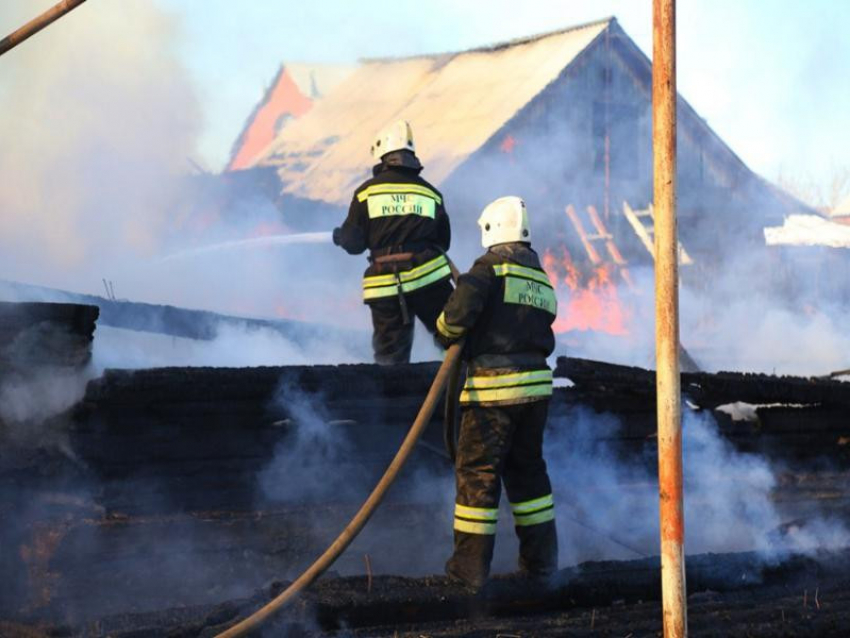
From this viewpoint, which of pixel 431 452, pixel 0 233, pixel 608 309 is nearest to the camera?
pixel 431 452

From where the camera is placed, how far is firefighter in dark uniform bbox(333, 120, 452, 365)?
24.6 ft

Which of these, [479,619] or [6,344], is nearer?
[479,619]

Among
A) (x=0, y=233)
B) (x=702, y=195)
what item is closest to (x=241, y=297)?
(x=0, y=233)

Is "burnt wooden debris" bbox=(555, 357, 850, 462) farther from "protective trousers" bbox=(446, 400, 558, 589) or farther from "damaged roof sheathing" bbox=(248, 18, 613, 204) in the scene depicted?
"damaged roof sheathing" bbox=(248, 18, 613, 204)

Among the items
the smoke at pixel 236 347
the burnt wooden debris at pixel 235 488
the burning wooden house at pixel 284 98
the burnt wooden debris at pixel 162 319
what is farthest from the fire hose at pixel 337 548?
the burning wooden house at pixel 284 98

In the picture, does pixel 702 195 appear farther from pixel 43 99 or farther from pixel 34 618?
pixel 34 618

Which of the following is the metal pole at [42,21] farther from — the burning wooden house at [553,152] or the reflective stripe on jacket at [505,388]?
the burning wooden house at [553,152]

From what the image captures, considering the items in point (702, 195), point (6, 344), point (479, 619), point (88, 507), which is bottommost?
point (479, 619)

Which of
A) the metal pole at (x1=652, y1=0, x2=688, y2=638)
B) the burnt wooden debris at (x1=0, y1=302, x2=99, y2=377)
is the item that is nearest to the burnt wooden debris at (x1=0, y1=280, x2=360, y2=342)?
the burnt wooden debris at (x1=0, y1=302, x2=99, y2=377)

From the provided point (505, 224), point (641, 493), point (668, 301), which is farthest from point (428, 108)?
point (668, 301)

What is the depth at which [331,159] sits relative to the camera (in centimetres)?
1934

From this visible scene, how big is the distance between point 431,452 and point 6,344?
102 inches

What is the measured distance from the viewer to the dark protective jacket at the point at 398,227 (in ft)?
24.6

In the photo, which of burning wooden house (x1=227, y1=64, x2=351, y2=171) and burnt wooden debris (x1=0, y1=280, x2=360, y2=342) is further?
burning wooden house (x1=227, y1=64, x2=351, y2=171)
